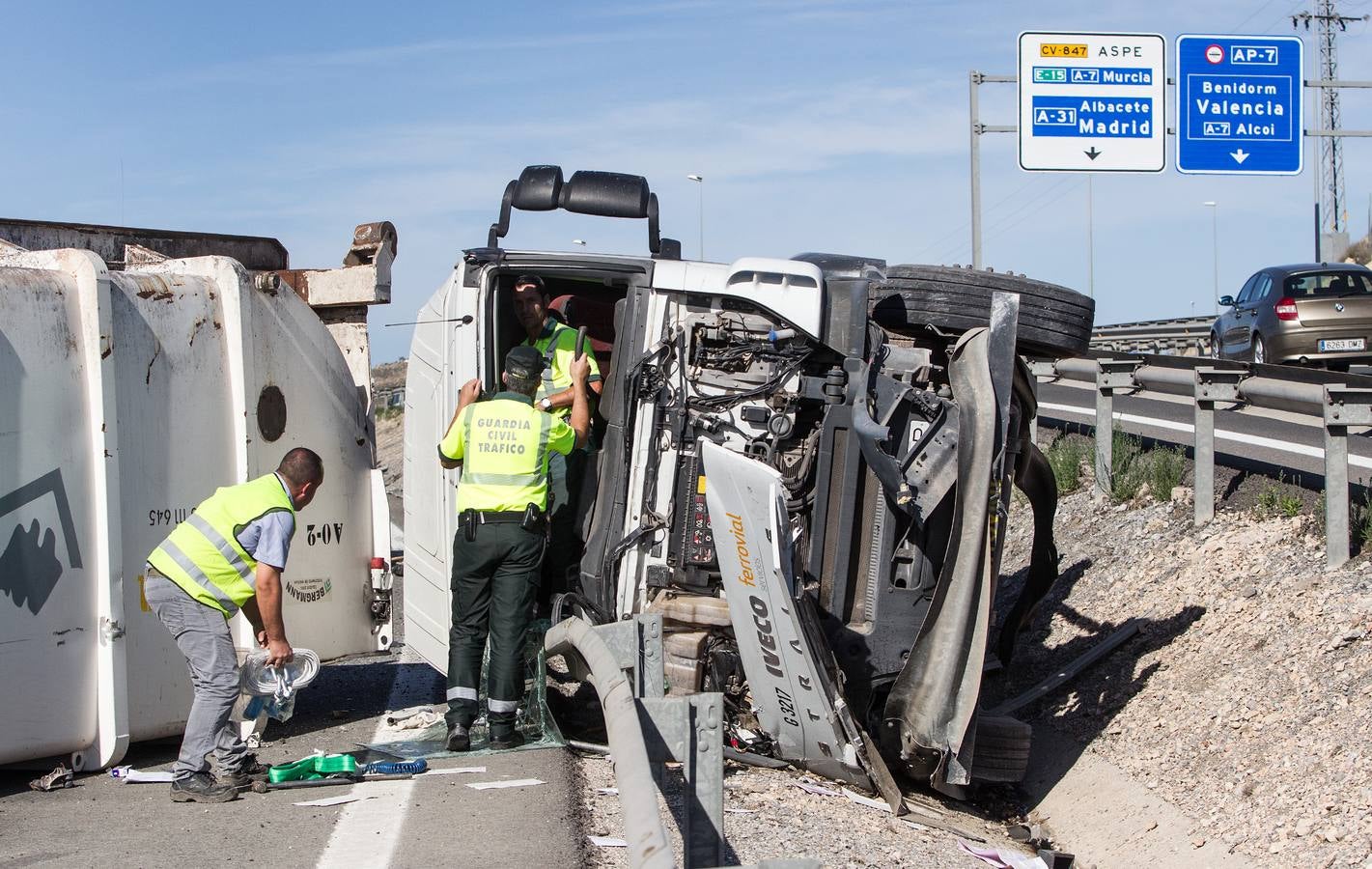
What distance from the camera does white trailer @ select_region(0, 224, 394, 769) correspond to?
573 centimetres

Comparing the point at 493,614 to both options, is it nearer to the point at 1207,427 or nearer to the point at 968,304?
the point at 968,304

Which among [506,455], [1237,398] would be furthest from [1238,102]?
[506,455]

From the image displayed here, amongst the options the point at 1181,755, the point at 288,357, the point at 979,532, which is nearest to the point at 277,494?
the point at 288,357

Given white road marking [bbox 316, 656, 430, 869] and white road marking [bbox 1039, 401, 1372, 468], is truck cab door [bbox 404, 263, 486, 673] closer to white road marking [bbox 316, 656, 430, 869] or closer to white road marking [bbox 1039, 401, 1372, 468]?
white road marking [bbox 316, 656, 430, 869]

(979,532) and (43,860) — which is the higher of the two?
(979,532)

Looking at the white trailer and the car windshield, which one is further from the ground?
the car windshield

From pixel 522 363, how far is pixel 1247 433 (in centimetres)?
664

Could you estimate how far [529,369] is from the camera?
22.2 feet

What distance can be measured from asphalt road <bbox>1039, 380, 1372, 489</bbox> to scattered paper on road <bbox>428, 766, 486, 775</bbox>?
14.8 ft

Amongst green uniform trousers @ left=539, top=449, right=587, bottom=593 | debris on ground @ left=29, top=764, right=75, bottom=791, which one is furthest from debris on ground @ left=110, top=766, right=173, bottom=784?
green uniform trousers @ left=539, top=449, right=587, bottom=593

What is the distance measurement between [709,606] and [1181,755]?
223 centimetres

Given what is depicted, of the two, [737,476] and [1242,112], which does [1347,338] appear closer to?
[1242,112]

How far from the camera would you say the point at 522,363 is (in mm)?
6762

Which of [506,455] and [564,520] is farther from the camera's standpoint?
[564,520]
